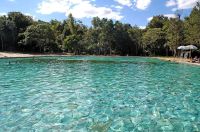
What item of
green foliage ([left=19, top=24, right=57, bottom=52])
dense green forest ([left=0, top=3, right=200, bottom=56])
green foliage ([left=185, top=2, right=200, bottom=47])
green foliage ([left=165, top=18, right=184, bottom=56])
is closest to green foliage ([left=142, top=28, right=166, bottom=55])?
dense green forest ([left=0, top=3, right=200, bottom=56])

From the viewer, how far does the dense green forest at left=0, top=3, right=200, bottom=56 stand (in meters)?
63.0

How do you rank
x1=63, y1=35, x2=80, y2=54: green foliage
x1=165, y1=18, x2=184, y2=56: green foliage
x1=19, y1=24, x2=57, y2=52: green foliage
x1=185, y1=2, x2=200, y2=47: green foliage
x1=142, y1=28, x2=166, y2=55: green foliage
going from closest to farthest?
1. x1=185, y1=2, x2=200, y2=47: green foliage
2. x1=165, y1=18, x2=184, y2=56: green foliage
3. x1=19, y1=24, x2=57, y2=52: green foliage
4. x1=142, y1=28, x2=166, y2=55: green foliage
5. x1=63, y1=35, x2=80, y2=54: green foliage

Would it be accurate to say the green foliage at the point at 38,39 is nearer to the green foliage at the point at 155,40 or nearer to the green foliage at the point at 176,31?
the green foliage at the point at 155,40

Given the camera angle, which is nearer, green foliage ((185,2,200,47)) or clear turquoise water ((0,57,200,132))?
clear turquoise water ((0,57,200,132))

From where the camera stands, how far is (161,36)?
6506 centimetres

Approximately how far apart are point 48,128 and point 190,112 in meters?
5.36

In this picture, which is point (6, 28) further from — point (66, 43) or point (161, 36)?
point (161, 36)

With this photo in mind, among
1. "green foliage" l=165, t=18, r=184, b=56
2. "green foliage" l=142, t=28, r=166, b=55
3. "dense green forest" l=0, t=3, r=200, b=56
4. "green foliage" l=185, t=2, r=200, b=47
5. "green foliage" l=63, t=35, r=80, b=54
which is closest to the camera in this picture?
"green foliage" l=185, t=2, r=200, b=47

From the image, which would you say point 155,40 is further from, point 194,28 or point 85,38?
point 194,28

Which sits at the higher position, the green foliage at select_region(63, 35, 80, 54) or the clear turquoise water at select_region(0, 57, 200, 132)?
the green foliage at select_region(63, 35, 80, 54)

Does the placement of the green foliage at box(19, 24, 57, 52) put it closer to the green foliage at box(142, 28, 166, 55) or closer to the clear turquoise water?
the green foliage at box(142, 28, 166, 55)

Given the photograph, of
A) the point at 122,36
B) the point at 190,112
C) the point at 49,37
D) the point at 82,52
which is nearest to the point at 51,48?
the point at 49,37

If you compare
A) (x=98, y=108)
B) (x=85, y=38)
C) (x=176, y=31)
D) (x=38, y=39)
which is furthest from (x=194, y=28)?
(x=98, y=108)

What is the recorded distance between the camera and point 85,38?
6912cm
